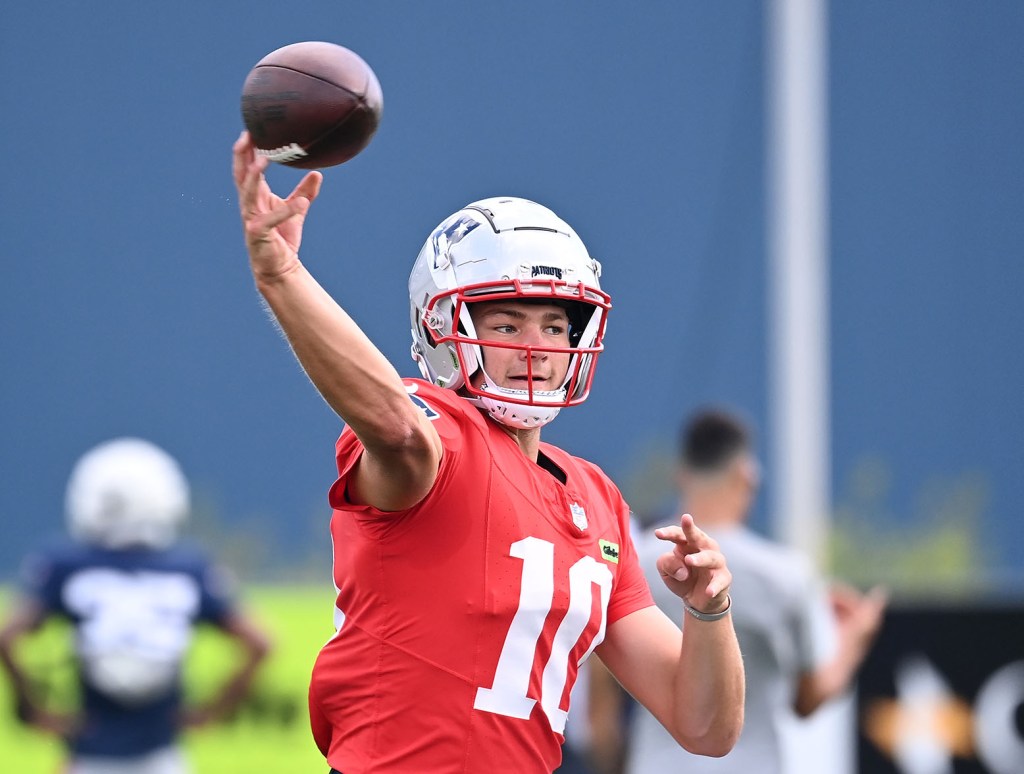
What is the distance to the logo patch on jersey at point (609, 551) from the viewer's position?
3258 millimetres

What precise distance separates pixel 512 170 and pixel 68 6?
3.49 meters

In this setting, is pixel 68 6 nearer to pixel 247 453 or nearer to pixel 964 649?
pixel 247 453

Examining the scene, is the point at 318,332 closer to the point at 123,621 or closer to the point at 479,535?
the point at 479,535

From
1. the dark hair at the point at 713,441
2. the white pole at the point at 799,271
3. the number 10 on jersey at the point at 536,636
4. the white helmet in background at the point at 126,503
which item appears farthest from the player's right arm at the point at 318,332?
the white pole at the point at 799,271

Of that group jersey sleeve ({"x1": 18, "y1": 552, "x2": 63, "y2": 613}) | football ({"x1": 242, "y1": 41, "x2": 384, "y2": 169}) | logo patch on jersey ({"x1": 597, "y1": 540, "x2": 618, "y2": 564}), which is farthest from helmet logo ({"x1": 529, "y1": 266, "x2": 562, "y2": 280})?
jersey sleeve ({"x1": 18, "y1": 552, "x2": 63, "y2": 613})

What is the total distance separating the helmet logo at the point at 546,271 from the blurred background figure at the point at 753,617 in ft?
8.38

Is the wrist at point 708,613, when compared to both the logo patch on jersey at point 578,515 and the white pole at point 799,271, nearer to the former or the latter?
the logo patch on jersey at point 578,515

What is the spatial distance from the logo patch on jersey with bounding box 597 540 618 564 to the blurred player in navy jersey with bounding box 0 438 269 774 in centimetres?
444

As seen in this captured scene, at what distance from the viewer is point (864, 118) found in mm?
13695

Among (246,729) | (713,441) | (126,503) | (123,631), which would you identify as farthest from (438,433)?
(246,729)

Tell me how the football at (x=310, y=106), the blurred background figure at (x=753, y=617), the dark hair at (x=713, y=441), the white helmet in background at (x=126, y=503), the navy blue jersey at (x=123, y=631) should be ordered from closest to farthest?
the football at (x=310, y=106) → the blurred background figure at (x=753, y=617) → the dark hair at (x=713, y=441) → the navy blue jersey at (x=123, y=631) → the white helmet in background at (x=126, y=503)

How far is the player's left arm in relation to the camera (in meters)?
3.06

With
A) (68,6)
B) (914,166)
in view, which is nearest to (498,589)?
(68,6)

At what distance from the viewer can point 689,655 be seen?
3.23m
